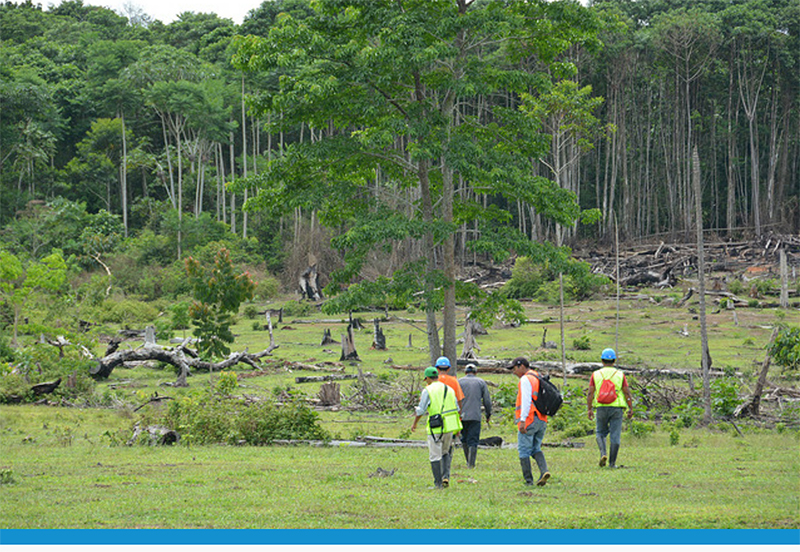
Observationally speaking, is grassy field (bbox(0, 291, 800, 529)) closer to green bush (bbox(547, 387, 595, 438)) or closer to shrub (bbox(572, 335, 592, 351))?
green bush (bbox(547, 387, 595, 438))

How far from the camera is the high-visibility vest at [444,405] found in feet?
35.1

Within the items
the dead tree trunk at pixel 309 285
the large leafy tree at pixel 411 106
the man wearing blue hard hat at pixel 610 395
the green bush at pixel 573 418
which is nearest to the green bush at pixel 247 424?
the large leafy tree at pixel 411 106

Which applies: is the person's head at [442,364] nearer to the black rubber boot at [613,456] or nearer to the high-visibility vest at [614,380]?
the high-visibility vest at [614,380]

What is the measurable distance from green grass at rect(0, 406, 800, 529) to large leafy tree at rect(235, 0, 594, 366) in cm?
481

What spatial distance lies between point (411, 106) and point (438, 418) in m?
8.65

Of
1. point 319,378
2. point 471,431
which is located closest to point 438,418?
point 471,431

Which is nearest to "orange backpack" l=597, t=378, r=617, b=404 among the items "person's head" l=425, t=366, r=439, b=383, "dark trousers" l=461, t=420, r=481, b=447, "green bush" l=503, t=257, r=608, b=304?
"dark trousers" l=461, t=420, r=481, b=447

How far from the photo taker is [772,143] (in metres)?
61.9

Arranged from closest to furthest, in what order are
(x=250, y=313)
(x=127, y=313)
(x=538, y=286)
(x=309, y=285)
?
1. (x=127, y=313)
2. (x=250, y=313)
3. (x=538, y=286)
4. (x=309, y=285)

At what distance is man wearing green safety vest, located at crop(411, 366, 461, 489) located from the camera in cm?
1053

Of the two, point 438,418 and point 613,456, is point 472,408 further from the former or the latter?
point 613,456

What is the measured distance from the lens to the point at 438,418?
418 inches

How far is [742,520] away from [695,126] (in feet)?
213

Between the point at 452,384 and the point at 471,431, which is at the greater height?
the point at 452,384
